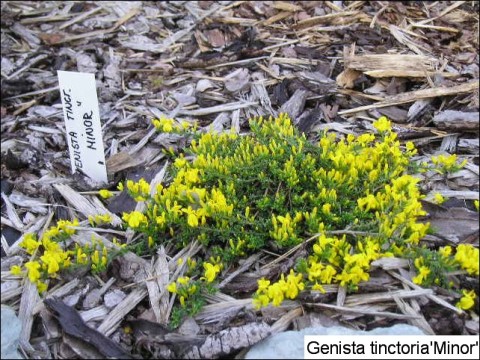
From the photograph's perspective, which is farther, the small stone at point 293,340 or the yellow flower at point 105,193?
the yellow flower at point 105,193

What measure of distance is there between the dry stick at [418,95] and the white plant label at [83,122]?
1.71 meters

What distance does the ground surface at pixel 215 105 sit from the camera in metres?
2.74

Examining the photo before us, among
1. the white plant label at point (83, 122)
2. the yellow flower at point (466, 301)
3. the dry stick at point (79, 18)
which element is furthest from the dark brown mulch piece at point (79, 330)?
the dry stick at point (79, 18)

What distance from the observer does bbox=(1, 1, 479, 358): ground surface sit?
2744 millimetres

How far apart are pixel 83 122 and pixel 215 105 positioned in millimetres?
1219

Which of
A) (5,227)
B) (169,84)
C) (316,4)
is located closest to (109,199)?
(5,227)

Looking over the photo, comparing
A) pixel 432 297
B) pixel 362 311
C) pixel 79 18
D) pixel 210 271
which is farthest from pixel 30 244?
pixel 79 18

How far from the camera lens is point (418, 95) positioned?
12.9 ft

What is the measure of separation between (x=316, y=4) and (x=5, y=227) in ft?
11.3

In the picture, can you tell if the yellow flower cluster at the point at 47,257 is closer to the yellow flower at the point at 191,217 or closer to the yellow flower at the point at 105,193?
the yellow flower at the point at 105,193

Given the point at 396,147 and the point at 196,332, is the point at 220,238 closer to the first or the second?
the point at 196,332

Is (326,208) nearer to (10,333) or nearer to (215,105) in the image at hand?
(10,333)

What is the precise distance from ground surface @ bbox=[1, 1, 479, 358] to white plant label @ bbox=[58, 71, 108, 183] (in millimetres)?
114

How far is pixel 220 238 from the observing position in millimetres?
3000
